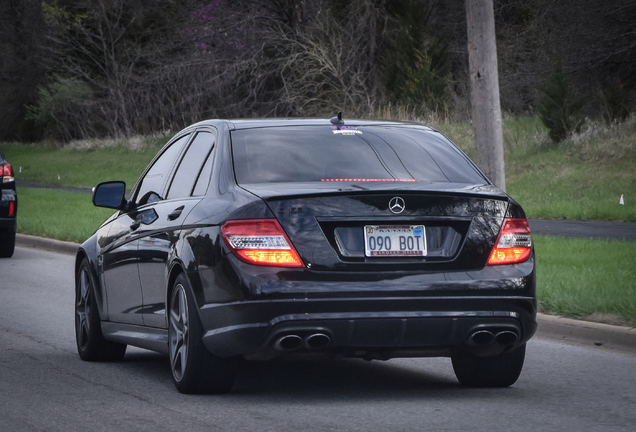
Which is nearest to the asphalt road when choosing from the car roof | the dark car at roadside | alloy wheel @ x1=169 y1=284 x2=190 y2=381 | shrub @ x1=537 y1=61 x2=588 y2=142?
alloy wheel @ x1=169 y1=284 x2=190 y2=381

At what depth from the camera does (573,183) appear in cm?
2327

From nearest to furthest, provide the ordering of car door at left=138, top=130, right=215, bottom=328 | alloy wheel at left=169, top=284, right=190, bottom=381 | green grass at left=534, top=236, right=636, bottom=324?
alloy wheel at left=169, top=284, right=190, bottom=381 < car door at left=138, top=130, right=215, bottom=328 < green grass at left=534, top=236, right=636, bottom=324

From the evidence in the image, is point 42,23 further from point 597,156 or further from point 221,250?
point 221,250

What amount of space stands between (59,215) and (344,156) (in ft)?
55.9

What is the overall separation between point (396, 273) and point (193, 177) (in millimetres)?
1591

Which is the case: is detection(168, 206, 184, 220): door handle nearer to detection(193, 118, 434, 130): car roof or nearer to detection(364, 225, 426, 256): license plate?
detection(193, 118, 434, 130): car roof

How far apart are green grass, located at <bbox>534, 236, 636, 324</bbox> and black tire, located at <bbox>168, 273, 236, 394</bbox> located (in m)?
3.74

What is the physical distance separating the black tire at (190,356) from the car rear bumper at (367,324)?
135mm

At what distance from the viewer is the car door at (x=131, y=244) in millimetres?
6953

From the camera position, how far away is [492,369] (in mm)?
6410

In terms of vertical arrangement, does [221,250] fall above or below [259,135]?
below

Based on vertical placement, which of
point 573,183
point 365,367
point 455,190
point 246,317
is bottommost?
point 573,183

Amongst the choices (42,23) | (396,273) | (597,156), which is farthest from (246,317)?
(42,23)

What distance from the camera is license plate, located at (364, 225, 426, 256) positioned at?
5531 millimetres
